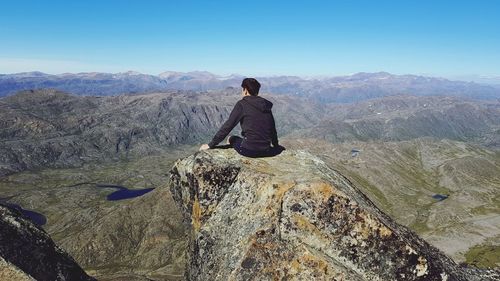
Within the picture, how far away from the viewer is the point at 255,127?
69.5 feet

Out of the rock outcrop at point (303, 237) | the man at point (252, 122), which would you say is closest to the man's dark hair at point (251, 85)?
the man at point (252, 122)

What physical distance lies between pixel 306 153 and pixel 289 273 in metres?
8.74

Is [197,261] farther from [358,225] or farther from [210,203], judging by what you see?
[358,225]

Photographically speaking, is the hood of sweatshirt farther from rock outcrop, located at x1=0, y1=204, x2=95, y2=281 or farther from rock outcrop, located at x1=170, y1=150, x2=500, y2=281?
rock outcrop, located at x1=0, y1=204, x2=95, y2=281

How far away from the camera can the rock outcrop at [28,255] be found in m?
17.8

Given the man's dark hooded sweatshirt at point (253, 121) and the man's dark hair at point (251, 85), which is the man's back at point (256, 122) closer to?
the man's dark hooded sweatshirt at point (253, 121)

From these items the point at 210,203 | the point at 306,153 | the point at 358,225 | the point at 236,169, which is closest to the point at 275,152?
the point at 306,153

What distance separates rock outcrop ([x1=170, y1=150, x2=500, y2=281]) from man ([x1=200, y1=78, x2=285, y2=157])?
67.7 inches

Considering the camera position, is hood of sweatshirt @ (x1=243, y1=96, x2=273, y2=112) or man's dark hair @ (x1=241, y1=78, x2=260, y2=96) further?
man's dark hair @ (x1=241, y1=78, x2=260, y2=96)

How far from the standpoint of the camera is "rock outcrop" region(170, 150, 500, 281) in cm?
1664

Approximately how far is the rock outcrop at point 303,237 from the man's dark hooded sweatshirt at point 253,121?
186cm

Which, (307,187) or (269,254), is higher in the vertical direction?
(307,187)

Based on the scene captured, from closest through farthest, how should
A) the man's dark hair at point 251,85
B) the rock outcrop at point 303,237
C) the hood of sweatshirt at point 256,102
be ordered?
the rock outcrop at point 303,237 < the hood of sweatshirt at point 256,102 < the man's dark hair at point 251,85

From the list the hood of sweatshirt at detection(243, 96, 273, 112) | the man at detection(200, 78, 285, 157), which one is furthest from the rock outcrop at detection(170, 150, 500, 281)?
the hood of sweatshirt at detection(243, 96, 273, 112)
